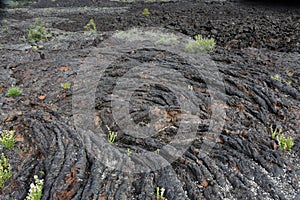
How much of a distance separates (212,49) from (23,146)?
27.4ft

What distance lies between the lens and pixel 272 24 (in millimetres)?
15430

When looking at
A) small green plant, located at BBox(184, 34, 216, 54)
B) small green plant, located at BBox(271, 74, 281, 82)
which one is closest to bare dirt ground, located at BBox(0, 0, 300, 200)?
small green plant, located at BBox(271, 74, 281, 82)

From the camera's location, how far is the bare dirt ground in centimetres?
537

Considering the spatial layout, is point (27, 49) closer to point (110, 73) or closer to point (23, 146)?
point (110, 73)

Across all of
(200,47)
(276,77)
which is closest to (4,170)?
(276,77)

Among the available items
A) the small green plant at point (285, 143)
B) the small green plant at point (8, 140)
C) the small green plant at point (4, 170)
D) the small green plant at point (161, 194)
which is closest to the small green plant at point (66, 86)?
the small green plant at point (8, 140)

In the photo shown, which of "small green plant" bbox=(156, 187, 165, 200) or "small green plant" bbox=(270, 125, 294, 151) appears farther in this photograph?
"small green plant" bbox=(270, 125, 294, 151)

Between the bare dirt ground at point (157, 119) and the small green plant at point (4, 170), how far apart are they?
0.43 feet

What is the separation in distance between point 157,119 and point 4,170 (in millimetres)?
3522

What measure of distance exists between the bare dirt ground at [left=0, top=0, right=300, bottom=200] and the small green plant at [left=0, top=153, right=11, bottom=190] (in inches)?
5.2

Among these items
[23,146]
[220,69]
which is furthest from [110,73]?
[23,146]

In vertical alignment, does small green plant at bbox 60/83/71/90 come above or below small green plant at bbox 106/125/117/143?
below

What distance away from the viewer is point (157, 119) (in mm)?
7527

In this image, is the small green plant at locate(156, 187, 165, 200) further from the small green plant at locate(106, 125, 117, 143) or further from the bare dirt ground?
the small green plant at locate(106, 125, 117, 143)
